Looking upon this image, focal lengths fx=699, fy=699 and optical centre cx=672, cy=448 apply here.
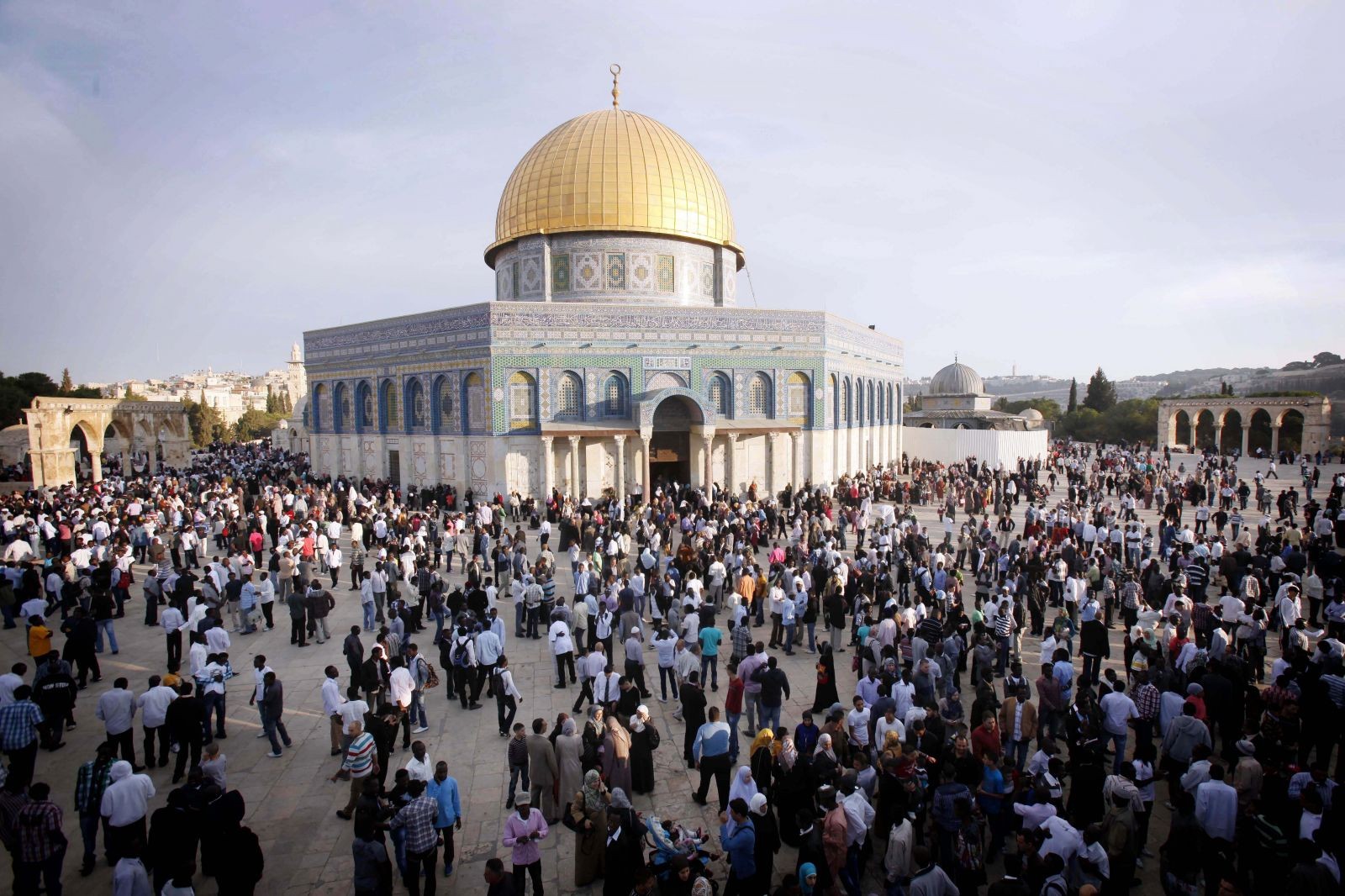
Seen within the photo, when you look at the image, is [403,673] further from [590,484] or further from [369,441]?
[369,441]

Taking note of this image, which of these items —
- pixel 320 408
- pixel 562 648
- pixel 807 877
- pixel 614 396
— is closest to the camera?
pixel 807 877

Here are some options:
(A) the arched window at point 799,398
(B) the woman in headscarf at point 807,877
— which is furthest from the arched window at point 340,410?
(B) the woman in headscarf at point 807,877

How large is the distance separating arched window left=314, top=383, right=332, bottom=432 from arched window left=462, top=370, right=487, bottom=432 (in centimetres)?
815

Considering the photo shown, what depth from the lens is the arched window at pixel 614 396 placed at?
74.2 feet

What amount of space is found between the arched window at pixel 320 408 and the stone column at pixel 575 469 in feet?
37.6

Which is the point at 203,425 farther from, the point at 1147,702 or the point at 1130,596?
the point at 1147,702

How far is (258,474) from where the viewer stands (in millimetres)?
27031

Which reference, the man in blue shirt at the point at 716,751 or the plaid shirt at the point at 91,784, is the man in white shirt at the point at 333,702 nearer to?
the plaid shirt at the point at 91,784

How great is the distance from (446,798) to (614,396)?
17.8 m

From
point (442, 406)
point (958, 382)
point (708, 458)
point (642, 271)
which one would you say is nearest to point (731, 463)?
point (708, 458)

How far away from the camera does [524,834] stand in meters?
5.05

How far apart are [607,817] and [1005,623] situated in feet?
19.9

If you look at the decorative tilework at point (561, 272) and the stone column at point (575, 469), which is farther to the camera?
the decorative tilework at point (561, 272)

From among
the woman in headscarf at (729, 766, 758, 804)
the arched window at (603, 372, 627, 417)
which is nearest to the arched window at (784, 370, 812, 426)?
the arched window at (603, 372, 627, 417)
